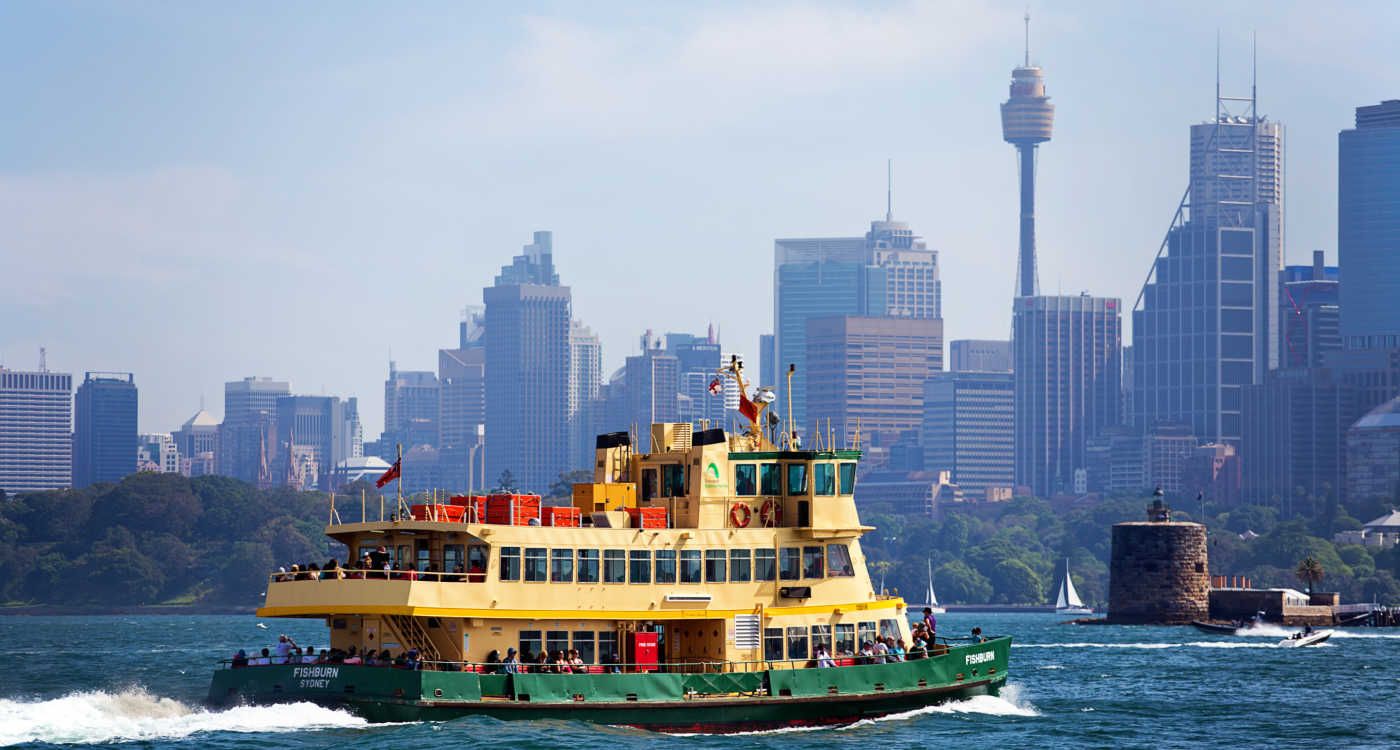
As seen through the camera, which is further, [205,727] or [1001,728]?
[1001,728]

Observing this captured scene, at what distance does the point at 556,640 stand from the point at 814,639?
7717mm

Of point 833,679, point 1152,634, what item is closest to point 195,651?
point 1152,634

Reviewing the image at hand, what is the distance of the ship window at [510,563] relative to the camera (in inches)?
2297

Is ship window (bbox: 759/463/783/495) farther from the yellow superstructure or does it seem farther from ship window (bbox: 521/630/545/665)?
ship window (bbox: 521/630/545/665)

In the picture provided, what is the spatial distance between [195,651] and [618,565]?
223 ft

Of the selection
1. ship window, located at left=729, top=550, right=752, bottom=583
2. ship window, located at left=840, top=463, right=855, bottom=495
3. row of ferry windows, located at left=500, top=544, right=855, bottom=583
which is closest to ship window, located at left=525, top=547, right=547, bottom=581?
row of ferry windows, located at left=500, top=544, right=855, bottom=583

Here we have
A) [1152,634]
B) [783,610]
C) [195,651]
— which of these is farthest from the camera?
[1152,634]

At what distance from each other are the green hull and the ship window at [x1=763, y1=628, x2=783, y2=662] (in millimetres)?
1154

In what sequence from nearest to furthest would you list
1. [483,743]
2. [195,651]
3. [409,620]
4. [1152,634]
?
[483,743], [409,620], [195,651], [1152,634]

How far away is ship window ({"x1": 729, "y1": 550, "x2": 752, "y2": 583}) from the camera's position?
202 feet

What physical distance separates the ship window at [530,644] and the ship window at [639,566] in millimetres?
2950

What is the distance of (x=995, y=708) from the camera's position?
6838 centimetres

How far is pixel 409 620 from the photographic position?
57844 millimetres

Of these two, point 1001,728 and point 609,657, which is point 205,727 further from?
point 1001,728
